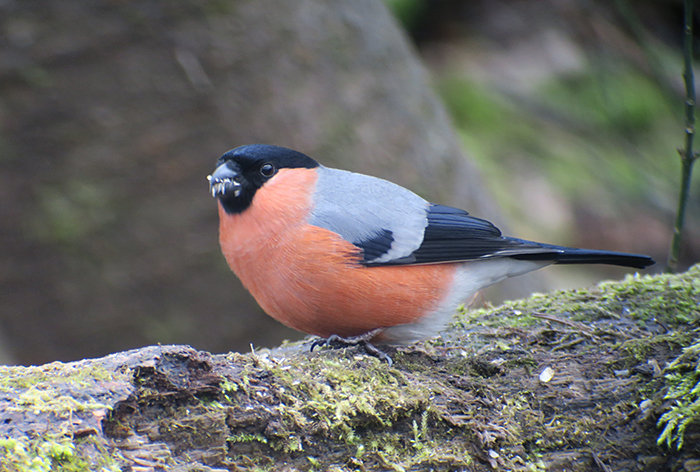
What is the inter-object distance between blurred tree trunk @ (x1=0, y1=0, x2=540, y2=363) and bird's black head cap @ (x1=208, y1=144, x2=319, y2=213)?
1.84 metres

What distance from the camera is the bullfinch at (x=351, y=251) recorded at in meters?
2.84

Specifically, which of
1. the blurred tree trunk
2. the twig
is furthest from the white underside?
the blurred tree trunk

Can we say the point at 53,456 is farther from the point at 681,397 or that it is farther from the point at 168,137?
the point at 168,137

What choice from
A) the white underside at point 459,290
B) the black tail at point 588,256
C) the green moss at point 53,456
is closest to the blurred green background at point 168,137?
the black tail at point 588,256

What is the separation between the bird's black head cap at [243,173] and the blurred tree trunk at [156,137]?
6.03 feet

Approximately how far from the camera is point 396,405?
7.28ft

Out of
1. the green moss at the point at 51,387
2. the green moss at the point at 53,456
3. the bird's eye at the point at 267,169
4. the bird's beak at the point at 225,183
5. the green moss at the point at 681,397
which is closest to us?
the green moss at the point at 53,456

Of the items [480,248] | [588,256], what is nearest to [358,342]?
[480,248]

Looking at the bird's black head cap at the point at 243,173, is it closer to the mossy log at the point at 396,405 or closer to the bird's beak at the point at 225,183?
the bird's beak at the point at 225,183

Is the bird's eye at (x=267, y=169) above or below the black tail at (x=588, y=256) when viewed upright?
above

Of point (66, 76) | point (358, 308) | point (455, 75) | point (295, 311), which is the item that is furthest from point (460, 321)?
point (455, 75)

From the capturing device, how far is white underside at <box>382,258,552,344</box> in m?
3.01

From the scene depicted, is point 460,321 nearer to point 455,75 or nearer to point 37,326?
point 37,326

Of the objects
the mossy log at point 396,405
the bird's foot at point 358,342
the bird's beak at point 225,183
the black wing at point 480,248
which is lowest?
the mossy log at point 396,405
